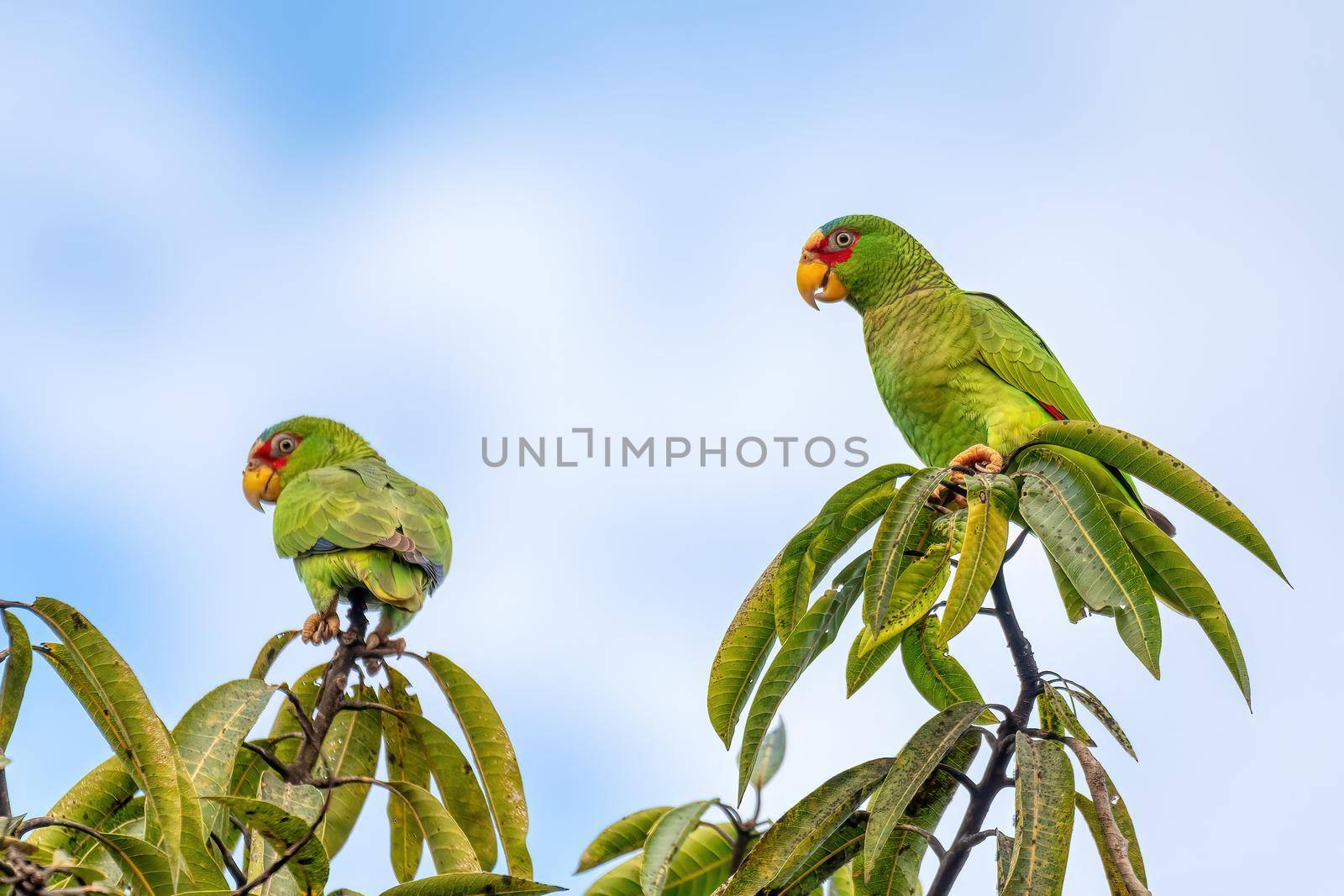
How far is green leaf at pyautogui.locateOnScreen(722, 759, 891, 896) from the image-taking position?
8.41ft

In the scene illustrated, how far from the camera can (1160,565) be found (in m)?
2.65

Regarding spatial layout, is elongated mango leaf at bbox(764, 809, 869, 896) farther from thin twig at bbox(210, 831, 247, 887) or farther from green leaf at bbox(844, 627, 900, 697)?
thin twig at bbox(210, 831, 247, 887)

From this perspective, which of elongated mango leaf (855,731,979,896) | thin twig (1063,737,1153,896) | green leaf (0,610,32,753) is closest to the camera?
thin twig (1063,737,1153,896)

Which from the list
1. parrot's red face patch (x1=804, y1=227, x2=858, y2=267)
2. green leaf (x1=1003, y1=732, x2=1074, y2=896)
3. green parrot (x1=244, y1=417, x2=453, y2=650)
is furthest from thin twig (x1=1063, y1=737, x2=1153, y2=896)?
parrot's red face patch (x1=804, y1=227, x2=858, y2=267)

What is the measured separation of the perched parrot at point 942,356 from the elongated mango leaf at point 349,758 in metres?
1.88

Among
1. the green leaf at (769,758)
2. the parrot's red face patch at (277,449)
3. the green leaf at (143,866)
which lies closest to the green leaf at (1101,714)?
the green leaf at (769,758)

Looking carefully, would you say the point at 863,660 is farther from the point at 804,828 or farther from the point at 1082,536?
the point at 1082,536

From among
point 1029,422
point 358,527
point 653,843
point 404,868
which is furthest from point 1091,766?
point 358,527

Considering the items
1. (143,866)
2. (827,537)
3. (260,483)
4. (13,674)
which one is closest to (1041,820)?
(827,537)

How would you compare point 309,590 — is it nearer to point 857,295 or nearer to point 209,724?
point 209,724

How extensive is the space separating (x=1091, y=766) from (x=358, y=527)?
2.46 meters

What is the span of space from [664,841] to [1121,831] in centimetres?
101

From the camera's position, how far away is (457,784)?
3.40m

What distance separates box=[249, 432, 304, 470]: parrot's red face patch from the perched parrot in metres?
2.33
